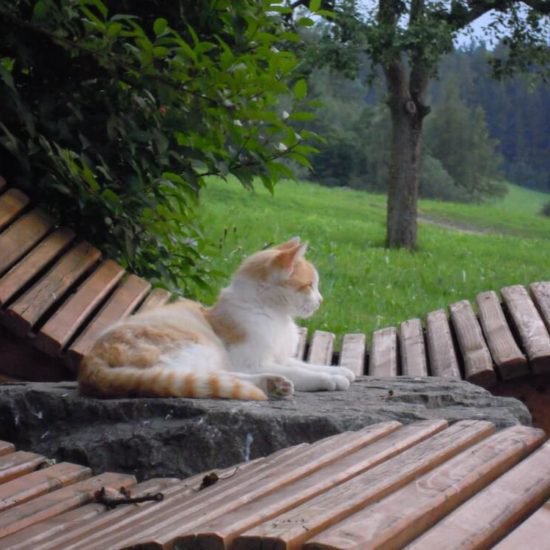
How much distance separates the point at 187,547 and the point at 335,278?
26.4 ft

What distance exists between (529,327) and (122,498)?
337cm

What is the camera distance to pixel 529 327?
5.48 meters

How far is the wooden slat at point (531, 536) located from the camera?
1.69 m

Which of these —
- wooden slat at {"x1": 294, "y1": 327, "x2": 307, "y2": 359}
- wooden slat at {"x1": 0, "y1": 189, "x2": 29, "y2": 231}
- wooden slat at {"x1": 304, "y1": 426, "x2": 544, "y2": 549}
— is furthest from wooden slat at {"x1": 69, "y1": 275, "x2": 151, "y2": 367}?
wooden slat at {"x1": 304, "y1": 426, "x2": 544, "y2": 549}

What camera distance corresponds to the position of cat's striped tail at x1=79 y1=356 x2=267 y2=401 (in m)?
3.25

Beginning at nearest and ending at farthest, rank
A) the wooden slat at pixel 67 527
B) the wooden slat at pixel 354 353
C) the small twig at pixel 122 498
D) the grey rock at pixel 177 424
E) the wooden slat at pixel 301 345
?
the wooden slat at pixel 67 527 → the small twig at pixel 122 498 → the grey rock at pixel 177 424 → the wooden slat at pixel 354 353 → the wooden slat at pixel 301 345

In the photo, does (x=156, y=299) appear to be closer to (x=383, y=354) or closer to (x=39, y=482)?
(x=383, y=354)

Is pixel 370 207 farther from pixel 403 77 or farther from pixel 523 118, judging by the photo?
pixel 403 77

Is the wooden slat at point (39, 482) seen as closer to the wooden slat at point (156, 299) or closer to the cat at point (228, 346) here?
the cat at point (228, 346)

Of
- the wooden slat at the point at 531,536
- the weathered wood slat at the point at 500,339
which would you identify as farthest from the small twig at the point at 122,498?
the weathered wood slat at the point at 500,339

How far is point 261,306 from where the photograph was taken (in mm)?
4016

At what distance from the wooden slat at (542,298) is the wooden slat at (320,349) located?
4.03 ft

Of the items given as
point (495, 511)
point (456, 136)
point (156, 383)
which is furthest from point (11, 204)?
point (456, 136)

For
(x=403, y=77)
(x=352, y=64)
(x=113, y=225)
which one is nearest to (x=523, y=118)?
(x=403, y=77)
